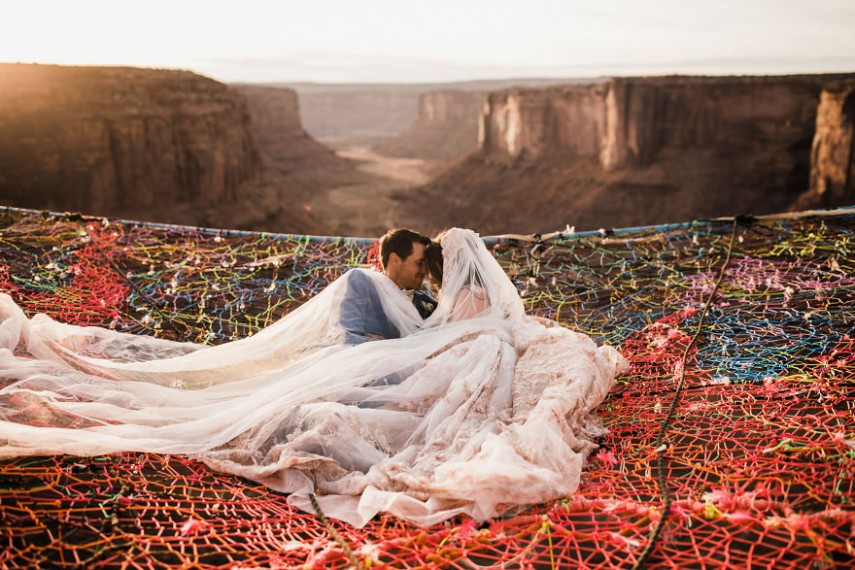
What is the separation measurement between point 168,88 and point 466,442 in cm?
2487

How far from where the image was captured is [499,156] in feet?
132

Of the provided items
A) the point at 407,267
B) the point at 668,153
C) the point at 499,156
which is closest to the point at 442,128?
the point at 499,156

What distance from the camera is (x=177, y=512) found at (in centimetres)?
294

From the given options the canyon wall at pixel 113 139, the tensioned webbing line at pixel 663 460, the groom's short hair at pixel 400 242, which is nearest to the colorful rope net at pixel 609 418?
the tensioned webbing line at pixel 663 460

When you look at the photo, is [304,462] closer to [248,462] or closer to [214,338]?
[248,462]

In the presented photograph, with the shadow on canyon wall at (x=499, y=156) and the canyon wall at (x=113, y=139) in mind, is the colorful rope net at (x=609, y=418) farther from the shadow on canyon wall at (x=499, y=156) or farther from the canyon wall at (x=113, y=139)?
the shadow on canyon wall at (x=499, y=156)

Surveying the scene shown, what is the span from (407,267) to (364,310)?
0.42 meters

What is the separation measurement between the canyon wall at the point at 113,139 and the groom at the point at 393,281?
57.8 feet

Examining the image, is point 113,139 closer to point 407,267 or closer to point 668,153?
point 407,267

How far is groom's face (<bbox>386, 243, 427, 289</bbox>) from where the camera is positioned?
4496mm

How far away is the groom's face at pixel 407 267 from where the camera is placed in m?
4.50

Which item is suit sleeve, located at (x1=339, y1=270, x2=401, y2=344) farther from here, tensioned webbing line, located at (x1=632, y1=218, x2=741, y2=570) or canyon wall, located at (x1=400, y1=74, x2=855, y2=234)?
canyon wall, located at (x1=400, y1=74, x2=855, y2=234)

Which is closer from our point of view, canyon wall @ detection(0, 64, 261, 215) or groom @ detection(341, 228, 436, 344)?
groom @ detection(341, 228, 436, 344)

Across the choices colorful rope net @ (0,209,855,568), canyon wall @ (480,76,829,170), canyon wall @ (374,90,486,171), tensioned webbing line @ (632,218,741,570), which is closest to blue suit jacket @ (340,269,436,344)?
colorful rope net @ (0,209,855,568)
